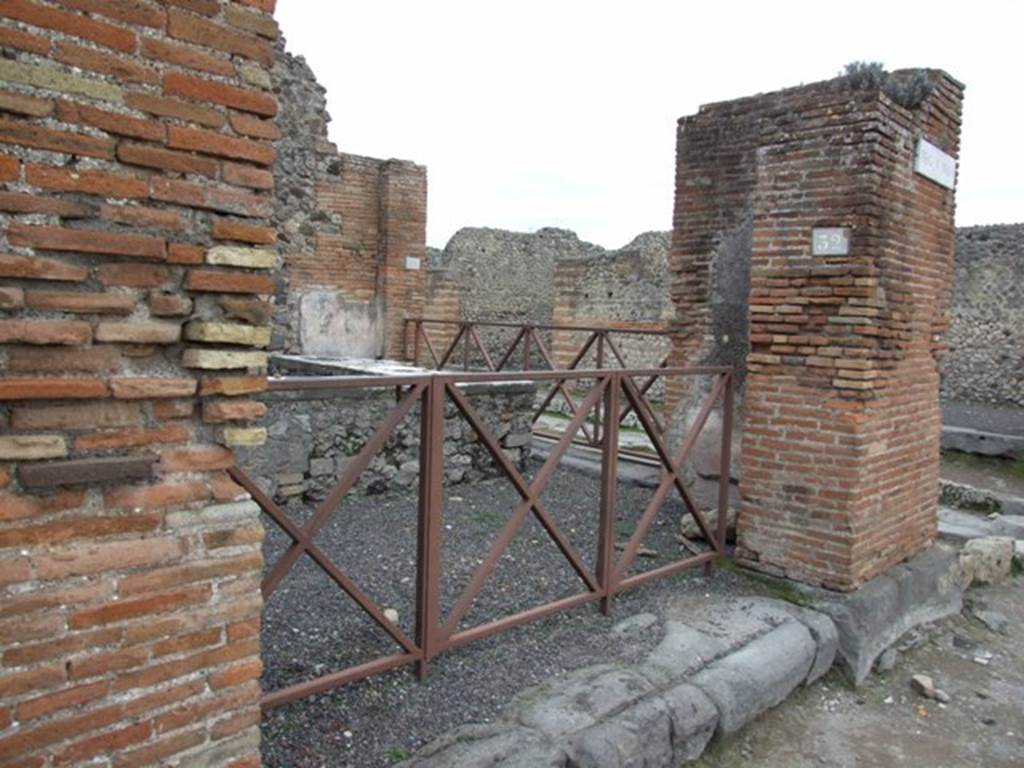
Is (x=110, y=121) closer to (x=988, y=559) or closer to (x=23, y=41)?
(x=23, y=41)

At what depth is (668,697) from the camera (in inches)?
126

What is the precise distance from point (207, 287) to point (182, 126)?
1.22ft

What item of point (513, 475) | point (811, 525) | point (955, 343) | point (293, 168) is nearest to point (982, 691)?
point (811, 525)

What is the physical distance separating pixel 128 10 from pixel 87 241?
0.52 meters

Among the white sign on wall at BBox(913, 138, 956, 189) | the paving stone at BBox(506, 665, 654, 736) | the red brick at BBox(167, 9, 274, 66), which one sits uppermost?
the white sign on wall at BBox(913, 138, 956, 189)

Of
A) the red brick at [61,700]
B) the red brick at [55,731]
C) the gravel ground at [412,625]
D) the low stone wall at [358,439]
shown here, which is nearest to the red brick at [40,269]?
the red brick at [61,700]

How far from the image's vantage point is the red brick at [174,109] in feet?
5.75

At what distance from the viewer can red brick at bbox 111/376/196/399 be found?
1.78 metres

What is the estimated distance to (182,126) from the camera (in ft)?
5.96

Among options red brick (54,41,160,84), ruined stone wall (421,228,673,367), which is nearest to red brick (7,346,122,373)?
red brick (54,41,160,84)

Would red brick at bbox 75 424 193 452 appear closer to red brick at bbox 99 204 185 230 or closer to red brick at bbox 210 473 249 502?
red brick at bbox 210 473 249 502

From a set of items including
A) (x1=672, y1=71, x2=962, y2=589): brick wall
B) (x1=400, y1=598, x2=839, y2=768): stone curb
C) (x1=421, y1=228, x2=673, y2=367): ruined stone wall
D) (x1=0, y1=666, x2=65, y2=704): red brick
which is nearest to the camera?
(x1=0, y1=666, x2=65, y2=704): red brick

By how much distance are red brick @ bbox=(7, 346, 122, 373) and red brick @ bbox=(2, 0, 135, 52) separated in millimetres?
666

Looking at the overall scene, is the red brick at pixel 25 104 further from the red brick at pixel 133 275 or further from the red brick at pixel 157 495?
the red brick at pixel 157 495
